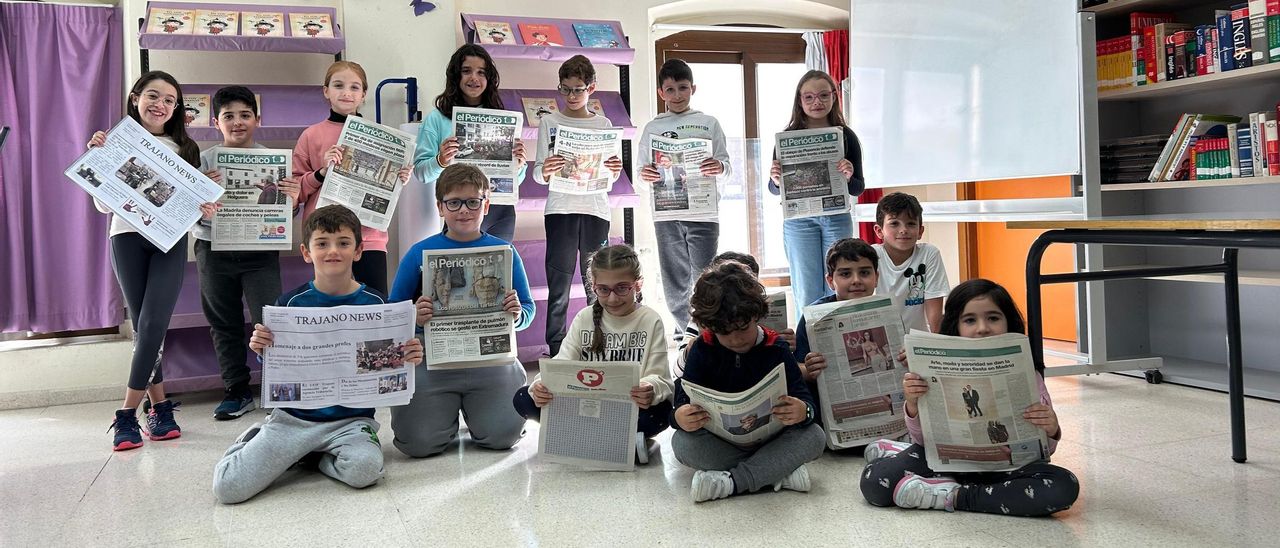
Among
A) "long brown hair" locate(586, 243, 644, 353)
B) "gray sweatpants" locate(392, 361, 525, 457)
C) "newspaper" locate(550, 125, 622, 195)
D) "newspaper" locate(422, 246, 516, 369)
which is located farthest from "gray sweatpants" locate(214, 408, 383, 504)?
"newspaper" locate(550, 125, 622, 195)

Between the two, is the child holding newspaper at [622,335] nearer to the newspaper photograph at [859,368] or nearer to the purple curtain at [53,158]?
the newspaper photograph at [859,368]

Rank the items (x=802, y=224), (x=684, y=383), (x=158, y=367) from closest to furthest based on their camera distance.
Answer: (x=684, y=383)
(x=158, y=367)
(x=802, y=224)

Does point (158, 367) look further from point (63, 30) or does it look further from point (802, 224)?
point (802, 224)

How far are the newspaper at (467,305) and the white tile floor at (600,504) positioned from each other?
0.32m

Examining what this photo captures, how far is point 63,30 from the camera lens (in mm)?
4051

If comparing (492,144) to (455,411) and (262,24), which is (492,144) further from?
(262,24)

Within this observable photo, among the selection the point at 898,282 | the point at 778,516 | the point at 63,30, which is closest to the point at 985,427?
the point at 778,516

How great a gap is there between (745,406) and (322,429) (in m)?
1.17

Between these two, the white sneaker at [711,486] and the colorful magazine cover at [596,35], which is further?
the colorful magazine cover at [596,35]

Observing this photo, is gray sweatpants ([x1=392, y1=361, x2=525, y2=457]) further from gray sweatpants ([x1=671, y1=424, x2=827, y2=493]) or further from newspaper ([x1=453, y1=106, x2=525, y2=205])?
newspaper ([x1=453, y1=106, x2=525, y2=205])

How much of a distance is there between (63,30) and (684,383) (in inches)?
137

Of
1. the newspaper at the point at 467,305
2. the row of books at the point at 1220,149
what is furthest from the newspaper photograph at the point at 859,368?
the row of books at the point at 1220,149

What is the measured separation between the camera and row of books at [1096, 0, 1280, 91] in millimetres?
3242

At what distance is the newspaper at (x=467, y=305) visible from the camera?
2.70 meters
